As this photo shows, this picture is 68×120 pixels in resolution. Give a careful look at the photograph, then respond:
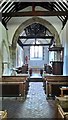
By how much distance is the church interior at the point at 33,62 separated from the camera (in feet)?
20.9

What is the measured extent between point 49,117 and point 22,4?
27.5 feet

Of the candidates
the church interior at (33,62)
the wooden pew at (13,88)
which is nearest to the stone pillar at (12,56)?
the church interior at (33,62)

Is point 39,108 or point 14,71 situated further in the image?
point 14,71

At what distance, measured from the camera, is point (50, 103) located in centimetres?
742

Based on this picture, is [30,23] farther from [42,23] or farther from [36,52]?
[36,52]

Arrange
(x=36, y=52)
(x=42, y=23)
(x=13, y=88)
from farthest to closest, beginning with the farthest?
(x=36, y=52) < (x=42, y=23) < (x=13, y=88)

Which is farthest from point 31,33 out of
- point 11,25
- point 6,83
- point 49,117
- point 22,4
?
point 49,117

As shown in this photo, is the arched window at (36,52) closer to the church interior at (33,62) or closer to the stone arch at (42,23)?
the church interior at (33,62)

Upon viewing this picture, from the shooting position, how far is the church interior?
6356 millimetres

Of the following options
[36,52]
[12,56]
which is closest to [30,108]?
[12,56]

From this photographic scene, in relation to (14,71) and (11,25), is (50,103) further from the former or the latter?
(11,25)

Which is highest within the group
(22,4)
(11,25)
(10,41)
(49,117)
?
(22,4)

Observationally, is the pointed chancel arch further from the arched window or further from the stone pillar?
the arched window

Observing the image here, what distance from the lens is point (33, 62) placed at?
24250 millimetres
